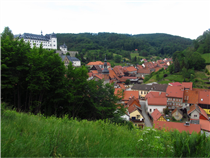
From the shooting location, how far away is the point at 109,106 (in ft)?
52.7

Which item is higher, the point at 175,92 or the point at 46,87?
the point at 46,87

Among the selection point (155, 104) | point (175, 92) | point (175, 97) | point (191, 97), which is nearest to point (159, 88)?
point (175, 92)

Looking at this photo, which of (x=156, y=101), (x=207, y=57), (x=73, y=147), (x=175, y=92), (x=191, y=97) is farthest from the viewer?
(x=207, y=57)

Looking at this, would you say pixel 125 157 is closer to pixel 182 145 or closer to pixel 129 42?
pixel 182 145

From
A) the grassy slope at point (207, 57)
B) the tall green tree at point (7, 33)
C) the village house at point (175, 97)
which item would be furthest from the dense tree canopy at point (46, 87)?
the grassy slope at point (207, 57)

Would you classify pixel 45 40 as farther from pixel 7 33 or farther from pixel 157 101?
pixel 157 101

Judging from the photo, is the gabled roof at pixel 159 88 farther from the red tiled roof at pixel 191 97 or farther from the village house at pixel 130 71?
the village house at pixel 130 71

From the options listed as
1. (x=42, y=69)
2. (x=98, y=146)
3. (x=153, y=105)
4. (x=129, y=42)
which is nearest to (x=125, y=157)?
(x=98, y=146)

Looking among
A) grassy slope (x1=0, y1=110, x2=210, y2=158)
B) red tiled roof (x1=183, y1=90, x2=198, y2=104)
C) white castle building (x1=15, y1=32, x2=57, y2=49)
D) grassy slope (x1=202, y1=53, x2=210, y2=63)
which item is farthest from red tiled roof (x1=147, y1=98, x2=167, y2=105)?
white castle building (x1=15, y1=32, x2=57, y2=49)

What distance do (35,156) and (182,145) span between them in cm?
349

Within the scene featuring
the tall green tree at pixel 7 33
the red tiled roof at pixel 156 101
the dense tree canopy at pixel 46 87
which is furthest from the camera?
the tall green tree at pixel 7 33

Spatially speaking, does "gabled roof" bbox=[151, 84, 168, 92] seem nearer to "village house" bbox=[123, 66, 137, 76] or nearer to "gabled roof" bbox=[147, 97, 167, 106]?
"gabled roof" bbox=[147, 97, 167, 106]

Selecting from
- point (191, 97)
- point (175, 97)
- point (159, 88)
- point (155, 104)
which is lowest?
point (155, 104)

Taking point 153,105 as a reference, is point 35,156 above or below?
above
